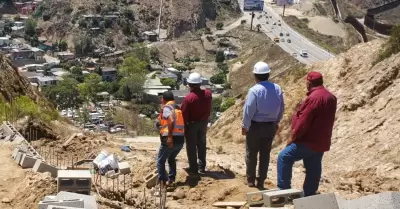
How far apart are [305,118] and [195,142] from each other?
1826 mm

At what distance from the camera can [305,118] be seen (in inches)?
220

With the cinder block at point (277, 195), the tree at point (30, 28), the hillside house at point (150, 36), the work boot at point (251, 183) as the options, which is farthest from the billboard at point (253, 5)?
the cinder block at point (277, 195)

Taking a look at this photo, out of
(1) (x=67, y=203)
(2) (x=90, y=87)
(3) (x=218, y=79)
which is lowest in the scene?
(3) (x=218, y=79)

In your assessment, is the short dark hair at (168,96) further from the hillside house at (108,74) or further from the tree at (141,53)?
the tree at (141,53)

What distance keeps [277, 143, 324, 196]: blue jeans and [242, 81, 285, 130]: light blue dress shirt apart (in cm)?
56

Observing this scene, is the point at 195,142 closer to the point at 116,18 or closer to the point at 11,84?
the point at 11,84

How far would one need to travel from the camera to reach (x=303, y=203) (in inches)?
186

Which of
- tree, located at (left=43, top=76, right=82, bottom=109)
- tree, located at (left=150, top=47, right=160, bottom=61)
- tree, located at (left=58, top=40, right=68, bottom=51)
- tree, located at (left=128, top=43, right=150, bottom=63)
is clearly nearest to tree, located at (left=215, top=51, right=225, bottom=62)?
tree, located at (left=150, top=47, right=160, bottom=61)

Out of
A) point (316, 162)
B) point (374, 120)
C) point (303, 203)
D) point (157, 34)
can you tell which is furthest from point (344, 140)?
point (157, 34)

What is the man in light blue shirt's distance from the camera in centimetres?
618

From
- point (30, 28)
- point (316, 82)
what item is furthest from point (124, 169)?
point (30, 28)

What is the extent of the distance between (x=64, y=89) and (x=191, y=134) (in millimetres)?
38293

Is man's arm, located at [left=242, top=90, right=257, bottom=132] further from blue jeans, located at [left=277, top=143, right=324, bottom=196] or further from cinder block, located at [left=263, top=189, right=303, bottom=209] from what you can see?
cinder block, located at [left=263, top=189, right=303, bottom=209]

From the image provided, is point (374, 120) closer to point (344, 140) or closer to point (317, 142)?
point (344, 140)
